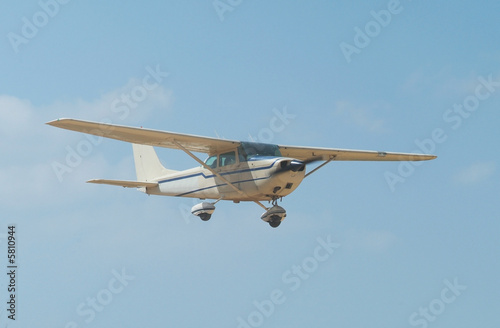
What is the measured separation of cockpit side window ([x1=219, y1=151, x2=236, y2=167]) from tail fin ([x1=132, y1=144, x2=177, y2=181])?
137 inches

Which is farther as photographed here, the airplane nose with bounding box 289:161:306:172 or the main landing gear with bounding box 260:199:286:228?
the main landing gear with bounding box 260:199:286:228

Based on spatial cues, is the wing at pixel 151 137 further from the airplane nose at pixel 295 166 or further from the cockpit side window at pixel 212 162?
the airplane nose at pixel 295 166

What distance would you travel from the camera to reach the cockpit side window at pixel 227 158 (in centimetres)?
2375

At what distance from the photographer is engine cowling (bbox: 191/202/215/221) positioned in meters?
24.3

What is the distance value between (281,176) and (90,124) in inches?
210

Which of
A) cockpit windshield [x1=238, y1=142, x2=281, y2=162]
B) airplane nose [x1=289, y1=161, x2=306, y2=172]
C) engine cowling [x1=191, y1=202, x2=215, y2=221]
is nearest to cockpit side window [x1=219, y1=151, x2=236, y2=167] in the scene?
cockpit windshield [x1=238, y1=142, x2=281, y2=162]

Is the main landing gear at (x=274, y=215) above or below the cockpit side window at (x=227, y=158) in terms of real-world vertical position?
below

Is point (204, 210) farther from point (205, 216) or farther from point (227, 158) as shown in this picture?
point (227, 158)

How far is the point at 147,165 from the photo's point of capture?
28438mm

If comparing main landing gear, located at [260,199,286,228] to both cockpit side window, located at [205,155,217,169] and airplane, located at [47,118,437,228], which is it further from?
cockpit side window, located at [205,155,217,169]

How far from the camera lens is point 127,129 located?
2242 centimetres

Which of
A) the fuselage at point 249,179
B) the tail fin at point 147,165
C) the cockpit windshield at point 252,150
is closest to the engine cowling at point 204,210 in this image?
the fuselage at point 249,179

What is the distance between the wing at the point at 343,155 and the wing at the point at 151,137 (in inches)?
82.7

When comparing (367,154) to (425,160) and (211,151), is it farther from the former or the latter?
(211,151)
